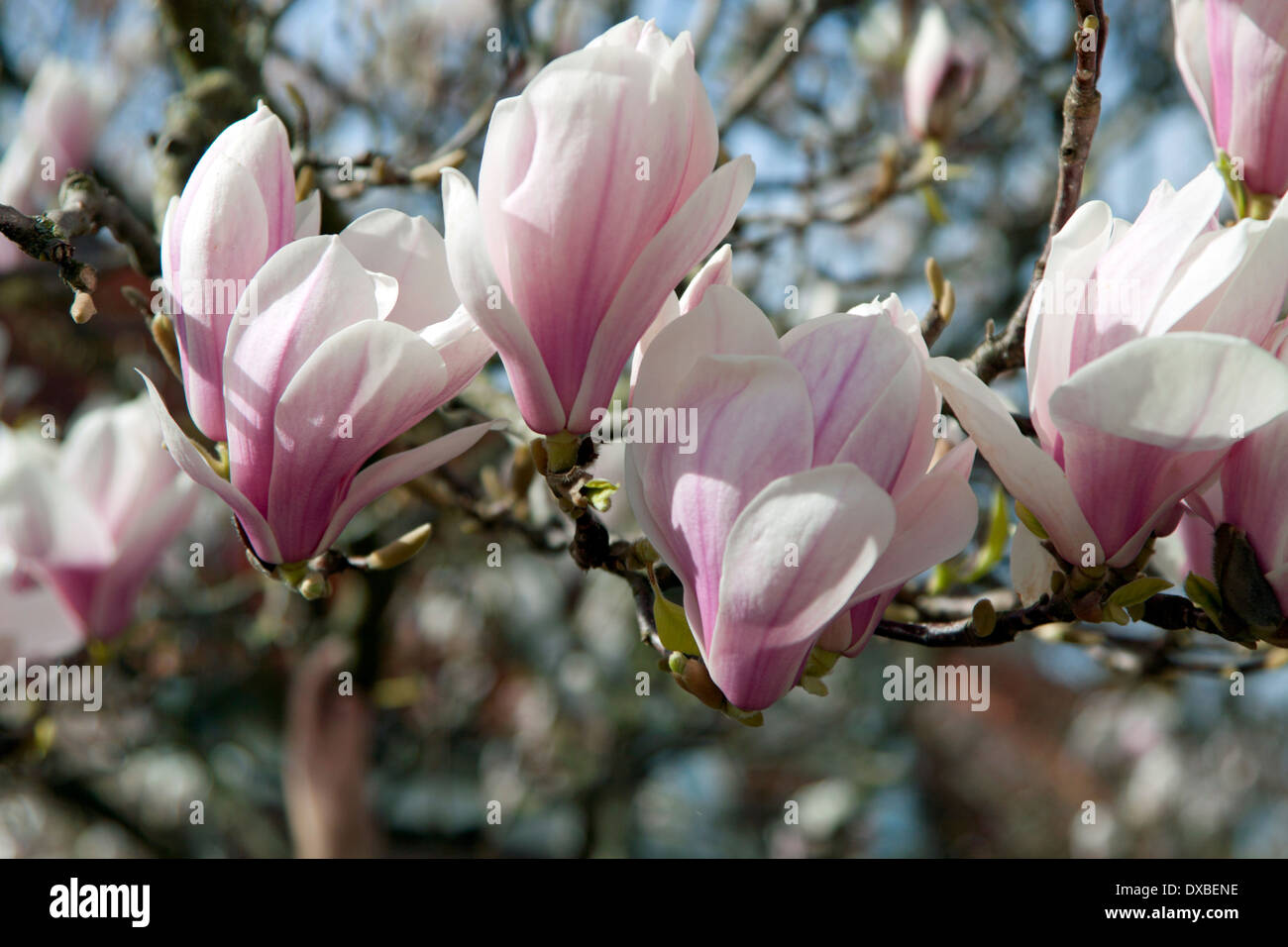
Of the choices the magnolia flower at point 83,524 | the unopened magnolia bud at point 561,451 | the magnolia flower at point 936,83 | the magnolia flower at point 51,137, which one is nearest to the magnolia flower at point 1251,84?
the unopened magnolia bud at point 561,451

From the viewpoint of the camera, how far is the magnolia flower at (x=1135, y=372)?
1.34ft

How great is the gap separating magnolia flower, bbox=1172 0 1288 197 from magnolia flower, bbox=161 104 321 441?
56cm

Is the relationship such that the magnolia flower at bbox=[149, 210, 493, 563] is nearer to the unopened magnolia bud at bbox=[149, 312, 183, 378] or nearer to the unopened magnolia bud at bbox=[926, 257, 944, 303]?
the unopened magnolia bud at bbox=[149, 312, 183, 378]

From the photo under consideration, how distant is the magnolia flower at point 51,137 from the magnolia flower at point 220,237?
966 millimetres

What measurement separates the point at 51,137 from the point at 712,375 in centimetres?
124

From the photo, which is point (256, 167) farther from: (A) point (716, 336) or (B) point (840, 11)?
(B) point (840, 11)

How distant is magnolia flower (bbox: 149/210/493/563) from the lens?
49 centimetres

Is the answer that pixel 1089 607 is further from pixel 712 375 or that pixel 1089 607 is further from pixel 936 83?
pixel 936 83

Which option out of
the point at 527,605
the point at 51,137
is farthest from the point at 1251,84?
the point at 527,605

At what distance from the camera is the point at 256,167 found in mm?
526

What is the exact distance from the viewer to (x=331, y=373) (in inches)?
19.1

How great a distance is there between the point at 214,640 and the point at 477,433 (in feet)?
7.69

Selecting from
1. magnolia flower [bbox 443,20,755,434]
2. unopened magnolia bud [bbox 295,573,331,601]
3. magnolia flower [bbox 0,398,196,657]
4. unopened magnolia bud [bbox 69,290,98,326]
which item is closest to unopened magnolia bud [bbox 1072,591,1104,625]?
magnolia flower [bbox 443,20,755,434]

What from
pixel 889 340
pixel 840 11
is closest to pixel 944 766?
pixel 840 11
